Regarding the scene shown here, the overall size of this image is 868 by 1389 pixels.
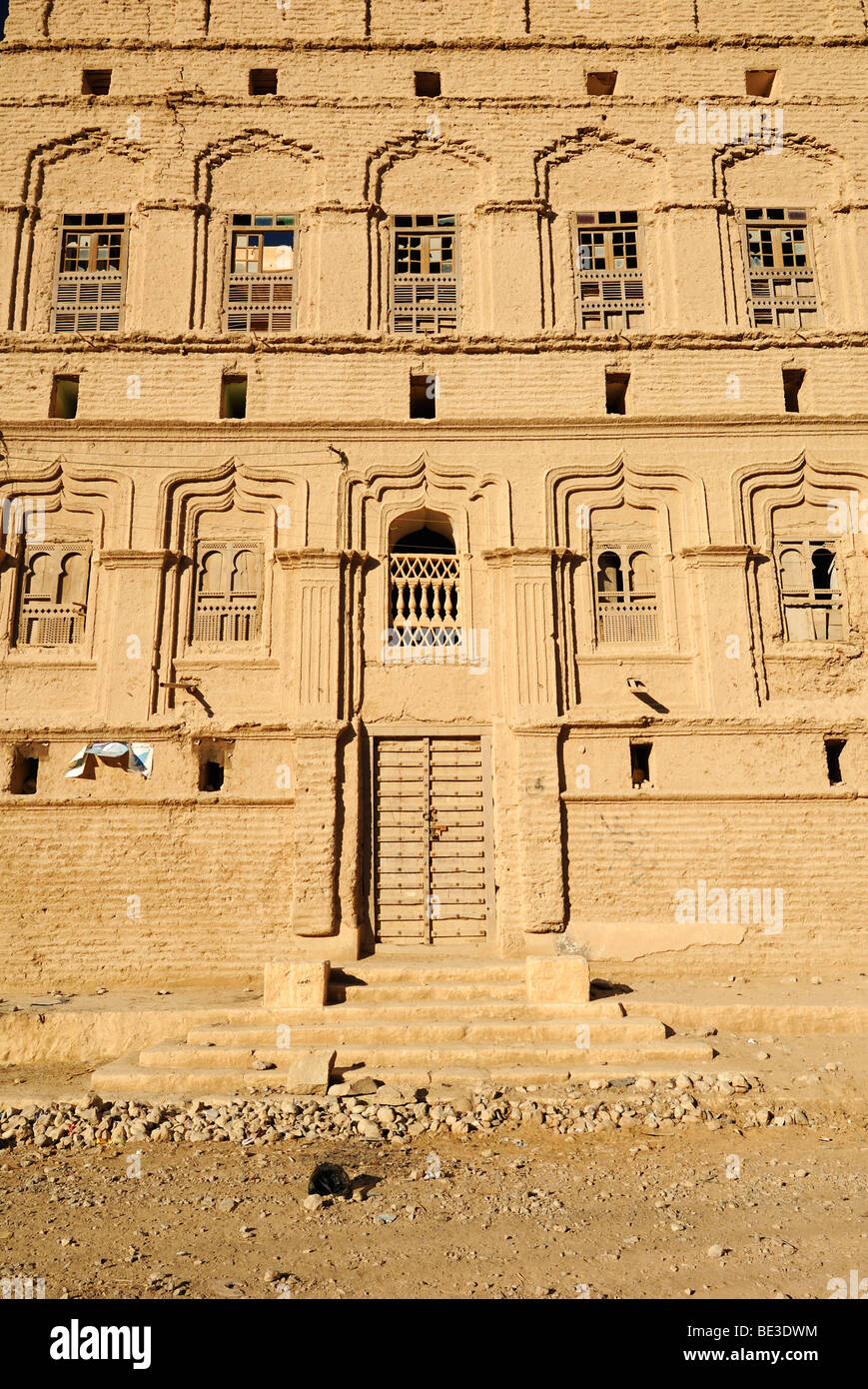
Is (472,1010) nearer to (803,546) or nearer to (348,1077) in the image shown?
(348,1077)

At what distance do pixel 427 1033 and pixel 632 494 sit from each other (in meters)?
8.76

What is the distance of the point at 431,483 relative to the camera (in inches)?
532

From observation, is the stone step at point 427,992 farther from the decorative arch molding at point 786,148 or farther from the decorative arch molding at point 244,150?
the decorative arch molding at point 786,148

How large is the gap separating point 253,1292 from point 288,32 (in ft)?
60.8

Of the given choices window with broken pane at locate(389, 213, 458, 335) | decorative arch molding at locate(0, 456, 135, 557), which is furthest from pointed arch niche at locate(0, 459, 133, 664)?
window with broken pane at locate(389, 213, 458, 335)

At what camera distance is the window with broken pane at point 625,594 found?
1315 centimetres

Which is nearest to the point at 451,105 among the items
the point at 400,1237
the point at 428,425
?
the point at 428,425

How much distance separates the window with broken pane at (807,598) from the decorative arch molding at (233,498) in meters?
7.53

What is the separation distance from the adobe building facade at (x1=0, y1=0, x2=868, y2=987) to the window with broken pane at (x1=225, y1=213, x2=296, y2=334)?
0.07 m

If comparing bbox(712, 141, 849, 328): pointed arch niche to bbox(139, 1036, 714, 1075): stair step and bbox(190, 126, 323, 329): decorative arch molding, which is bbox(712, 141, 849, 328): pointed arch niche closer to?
bbox(190, 126, 323, 329): decorative arch molding

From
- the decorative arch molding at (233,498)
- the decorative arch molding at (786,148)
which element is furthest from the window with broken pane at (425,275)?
the decorative arch molding at (786,148)

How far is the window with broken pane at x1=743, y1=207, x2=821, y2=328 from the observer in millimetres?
14391

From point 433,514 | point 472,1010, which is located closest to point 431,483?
point 433,514

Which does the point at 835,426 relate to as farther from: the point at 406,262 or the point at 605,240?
the point at 406,262
